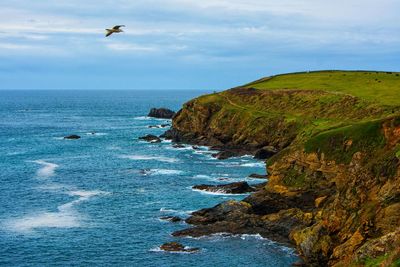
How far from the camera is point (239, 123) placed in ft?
490

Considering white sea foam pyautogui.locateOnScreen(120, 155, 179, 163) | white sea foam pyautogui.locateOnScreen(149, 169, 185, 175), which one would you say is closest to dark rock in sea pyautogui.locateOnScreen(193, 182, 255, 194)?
white sea foam pyautogui.locateOnScreen(149, 169, 185, 175)

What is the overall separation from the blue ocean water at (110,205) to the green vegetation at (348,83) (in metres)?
38.0

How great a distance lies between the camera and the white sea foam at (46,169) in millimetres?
115125

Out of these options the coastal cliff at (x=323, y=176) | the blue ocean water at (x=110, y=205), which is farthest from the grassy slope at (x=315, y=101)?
the blue ocean water at (x=110, y=205)

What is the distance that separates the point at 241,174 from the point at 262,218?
121 ft

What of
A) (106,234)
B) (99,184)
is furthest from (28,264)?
(99,184)

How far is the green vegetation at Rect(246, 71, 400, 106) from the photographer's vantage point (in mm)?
144438

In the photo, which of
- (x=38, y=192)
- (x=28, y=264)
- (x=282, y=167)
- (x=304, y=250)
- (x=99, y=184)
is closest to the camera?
(x=304, y=250)

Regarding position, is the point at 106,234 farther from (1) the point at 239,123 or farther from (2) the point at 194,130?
(2) the point at 194,130

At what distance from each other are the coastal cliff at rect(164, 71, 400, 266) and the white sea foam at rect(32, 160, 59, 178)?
42232 mm

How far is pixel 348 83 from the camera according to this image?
546 feet

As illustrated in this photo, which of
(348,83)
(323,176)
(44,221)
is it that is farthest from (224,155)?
(44,221)

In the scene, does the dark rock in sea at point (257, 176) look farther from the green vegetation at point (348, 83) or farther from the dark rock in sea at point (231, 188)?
the green vegetation at point (348, 83)

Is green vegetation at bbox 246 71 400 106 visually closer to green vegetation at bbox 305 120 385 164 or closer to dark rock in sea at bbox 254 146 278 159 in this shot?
dark rock in sea at bbox 254 146 278 159
